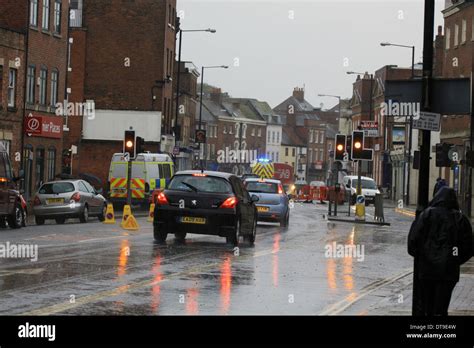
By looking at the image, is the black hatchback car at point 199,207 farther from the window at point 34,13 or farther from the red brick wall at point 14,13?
the window at point 34,13

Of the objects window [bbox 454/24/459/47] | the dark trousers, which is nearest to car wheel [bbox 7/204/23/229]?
the dark trousers

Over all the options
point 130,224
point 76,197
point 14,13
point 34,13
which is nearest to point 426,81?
point 130,224

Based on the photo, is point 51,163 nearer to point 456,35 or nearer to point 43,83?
point 43,83

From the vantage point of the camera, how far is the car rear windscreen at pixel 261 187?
1444 inches

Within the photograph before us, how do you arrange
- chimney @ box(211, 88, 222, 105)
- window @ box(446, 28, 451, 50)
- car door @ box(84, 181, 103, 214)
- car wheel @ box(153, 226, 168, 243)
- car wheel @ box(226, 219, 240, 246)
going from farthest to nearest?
chimney @ box(211, 88, 222, 105) < window @ box(446, 28, 451, 50) < car door @ box(84, 181, 103, 214) < car wheel @ box(153, 226, 168, 243) < car wheel @ box(226, 219, 240, 246)

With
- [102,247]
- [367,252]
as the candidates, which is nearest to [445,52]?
[367,252]

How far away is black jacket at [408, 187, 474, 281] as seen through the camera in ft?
35.5

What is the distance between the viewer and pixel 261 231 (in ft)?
108

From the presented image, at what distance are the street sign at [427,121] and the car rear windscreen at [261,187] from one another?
939 inches

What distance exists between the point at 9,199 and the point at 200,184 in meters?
8.62

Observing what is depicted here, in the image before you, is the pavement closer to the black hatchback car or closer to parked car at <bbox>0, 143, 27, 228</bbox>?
the black hatchback car

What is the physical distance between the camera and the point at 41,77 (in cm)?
4816

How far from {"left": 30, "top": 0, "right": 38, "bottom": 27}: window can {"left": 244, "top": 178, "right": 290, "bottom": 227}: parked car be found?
15214mm
